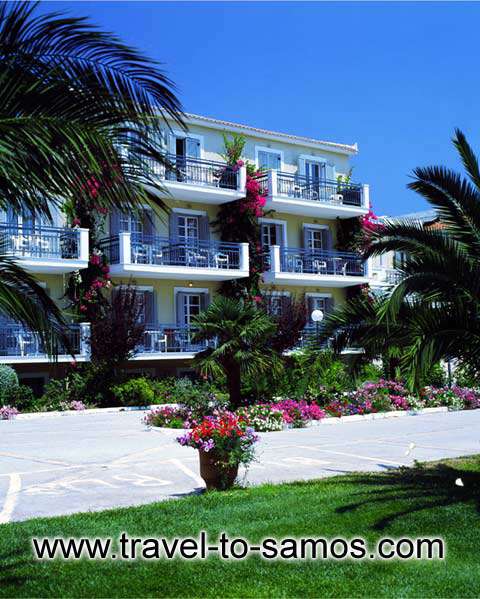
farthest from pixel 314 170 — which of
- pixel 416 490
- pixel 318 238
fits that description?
pixel 416 490

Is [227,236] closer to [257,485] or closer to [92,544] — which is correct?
[257,485]

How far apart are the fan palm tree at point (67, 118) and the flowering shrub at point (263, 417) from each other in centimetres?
1369

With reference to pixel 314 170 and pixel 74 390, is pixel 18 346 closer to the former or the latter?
pixel 74 390

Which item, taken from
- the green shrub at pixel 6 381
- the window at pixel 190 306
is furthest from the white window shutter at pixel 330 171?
the green shrub at pixel 6 381

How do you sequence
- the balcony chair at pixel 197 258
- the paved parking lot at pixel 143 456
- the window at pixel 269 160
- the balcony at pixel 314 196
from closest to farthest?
the paved parking lot at pixel 143 456
the balcony chair at pixel 197 258
the balcony at pixel 314 196
the window at pixel 269 160

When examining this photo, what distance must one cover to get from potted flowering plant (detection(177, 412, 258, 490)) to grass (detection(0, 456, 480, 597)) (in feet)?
1.17

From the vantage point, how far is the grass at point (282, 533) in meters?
6.41

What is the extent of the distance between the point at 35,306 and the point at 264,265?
94.9 ft

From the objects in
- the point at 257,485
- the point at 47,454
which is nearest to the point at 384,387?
the point at 47,454

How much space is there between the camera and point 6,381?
25984mm

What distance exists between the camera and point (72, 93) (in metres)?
6.52

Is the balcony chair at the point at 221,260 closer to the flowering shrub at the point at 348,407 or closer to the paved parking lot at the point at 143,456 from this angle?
the flowering shrub at the point at 348,407

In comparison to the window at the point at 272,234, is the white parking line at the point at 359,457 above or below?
below

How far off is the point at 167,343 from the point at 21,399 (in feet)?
23.6
